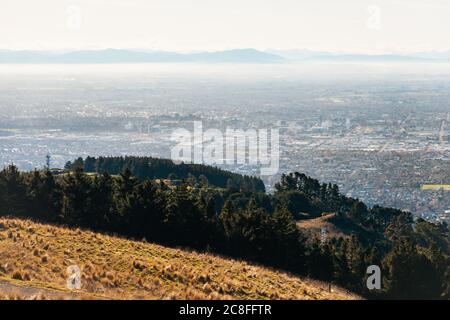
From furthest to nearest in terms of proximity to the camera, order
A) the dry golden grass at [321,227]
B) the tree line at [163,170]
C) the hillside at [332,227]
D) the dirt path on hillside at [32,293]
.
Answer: the tree line at [163,170] → the hillside at [332,227] → the dry golden grass at [321,227] → the dirt path on hillside at [32,293]

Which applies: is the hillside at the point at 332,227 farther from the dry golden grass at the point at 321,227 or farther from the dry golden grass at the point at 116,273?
the dry golden grass at the point at 116,273

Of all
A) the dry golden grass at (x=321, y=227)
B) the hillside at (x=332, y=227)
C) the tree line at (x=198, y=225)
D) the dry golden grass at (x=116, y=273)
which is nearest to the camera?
the dry golden grass at (x=116, y=273)

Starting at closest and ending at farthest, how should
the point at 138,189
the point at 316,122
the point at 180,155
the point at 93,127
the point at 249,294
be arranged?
1. the point at 249,294
2. the point at 138,189
3. the point at 180,155
4. the point at 93,127
5. the point at 316,122

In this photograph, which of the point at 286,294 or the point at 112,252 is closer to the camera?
the point at 286,294

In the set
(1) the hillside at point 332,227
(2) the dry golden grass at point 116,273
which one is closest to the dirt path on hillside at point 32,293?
(2) the dry golden grass at point 116,273

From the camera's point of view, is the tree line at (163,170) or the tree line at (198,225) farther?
the tree line at (163,170)

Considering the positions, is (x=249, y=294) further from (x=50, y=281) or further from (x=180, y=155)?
(x=180, y=155)

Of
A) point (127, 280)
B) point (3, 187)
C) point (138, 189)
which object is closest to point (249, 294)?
point (127, 280)

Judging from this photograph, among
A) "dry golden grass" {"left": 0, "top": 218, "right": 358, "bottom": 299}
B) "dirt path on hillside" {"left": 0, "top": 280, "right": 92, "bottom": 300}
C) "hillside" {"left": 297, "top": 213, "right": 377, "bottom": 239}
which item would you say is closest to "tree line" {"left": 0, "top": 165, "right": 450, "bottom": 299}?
"dry golden grass" {"left": 0, "top": 218, "right": 358, "bottom": 299}
